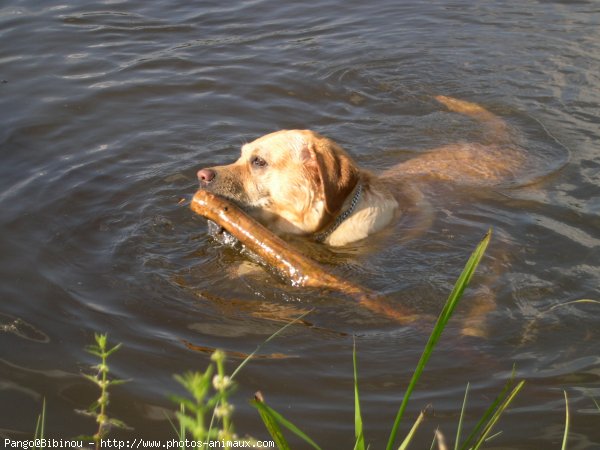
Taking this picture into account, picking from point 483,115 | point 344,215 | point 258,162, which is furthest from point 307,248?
point 483,115

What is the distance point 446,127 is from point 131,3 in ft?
18.1

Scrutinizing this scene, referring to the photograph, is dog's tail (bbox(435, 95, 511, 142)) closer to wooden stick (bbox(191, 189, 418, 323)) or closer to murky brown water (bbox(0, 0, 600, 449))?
murky brown water (bbox(0, 0, 600, 449))

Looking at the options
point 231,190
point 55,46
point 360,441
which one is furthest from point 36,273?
point 55,46

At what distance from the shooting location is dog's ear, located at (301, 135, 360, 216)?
597cm

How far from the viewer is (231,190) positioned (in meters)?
6.10

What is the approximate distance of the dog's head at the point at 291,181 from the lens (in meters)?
6.01

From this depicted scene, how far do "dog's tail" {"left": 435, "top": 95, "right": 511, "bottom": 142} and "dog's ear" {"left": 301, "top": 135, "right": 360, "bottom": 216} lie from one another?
260 centimetres

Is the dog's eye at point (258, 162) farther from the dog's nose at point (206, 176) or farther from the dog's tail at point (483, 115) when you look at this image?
the dog's tail at point (483, 115)

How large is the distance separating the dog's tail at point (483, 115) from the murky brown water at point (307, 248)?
5.3 inches

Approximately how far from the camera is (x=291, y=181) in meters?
6.10

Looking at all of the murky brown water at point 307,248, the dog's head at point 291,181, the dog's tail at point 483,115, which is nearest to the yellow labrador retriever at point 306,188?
the dog's head at point 291,181

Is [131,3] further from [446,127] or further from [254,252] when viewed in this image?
[254,252]

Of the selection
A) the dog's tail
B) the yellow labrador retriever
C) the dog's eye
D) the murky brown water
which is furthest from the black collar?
the dog's tail

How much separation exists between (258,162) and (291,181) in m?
0.33
